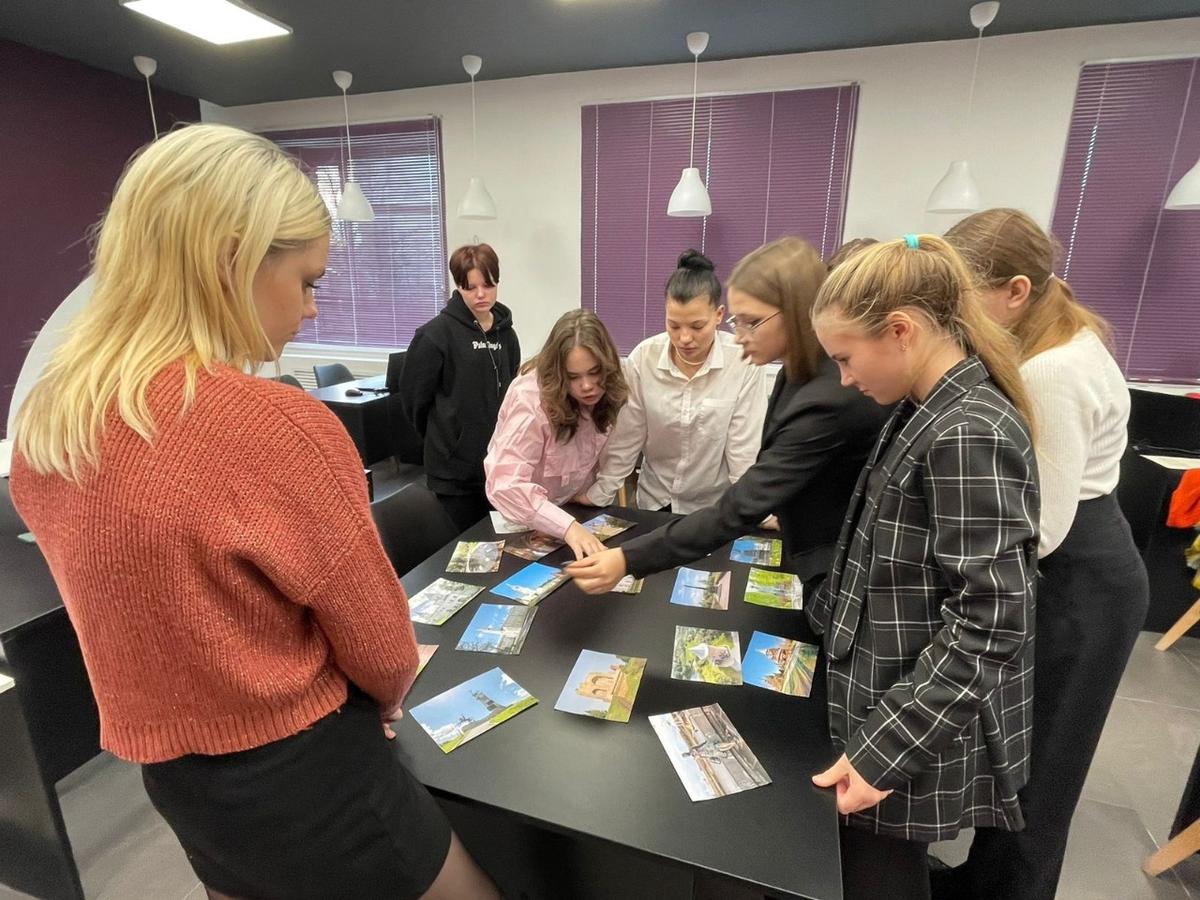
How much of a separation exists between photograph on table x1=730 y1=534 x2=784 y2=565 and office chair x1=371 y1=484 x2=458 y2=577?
90 cm

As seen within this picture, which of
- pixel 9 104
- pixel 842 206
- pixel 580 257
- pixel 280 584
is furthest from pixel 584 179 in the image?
pixel 280 584

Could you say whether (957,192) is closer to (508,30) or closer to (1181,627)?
(1181,627)

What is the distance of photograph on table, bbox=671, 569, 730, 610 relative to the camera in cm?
137

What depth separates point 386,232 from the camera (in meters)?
5.07

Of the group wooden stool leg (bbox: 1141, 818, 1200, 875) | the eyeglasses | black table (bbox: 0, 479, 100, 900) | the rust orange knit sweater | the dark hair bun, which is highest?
the dark hair bun

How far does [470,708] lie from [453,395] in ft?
5.60

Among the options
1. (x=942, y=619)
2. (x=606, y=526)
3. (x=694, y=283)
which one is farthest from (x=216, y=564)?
(x=694, y=283)

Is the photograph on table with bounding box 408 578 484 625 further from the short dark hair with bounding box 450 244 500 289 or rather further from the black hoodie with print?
the short dark hair with bounding box 450 244 500 289

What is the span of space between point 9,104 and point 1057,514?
18.7 ft

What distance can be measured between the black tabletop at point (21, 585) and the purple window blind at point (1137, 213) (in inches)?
178

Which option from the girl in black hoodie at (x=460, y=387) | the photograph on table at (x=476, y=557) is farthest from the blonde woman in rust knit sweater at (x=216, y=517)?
the girl in black hoodie at (x=460, y=387)

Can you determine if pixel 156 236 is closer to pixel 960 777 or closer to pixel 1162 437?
pixel 960 777

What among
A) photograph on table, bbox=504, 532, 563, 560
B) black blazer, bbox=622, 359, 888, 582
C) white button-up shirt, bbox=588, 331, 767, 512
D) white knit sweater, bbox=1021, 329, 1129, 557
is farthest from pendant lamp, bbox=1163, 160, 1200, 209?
photograph on table, bbox=504, 532, 563, 560

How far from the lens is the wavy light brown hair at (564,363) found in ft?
5.65
